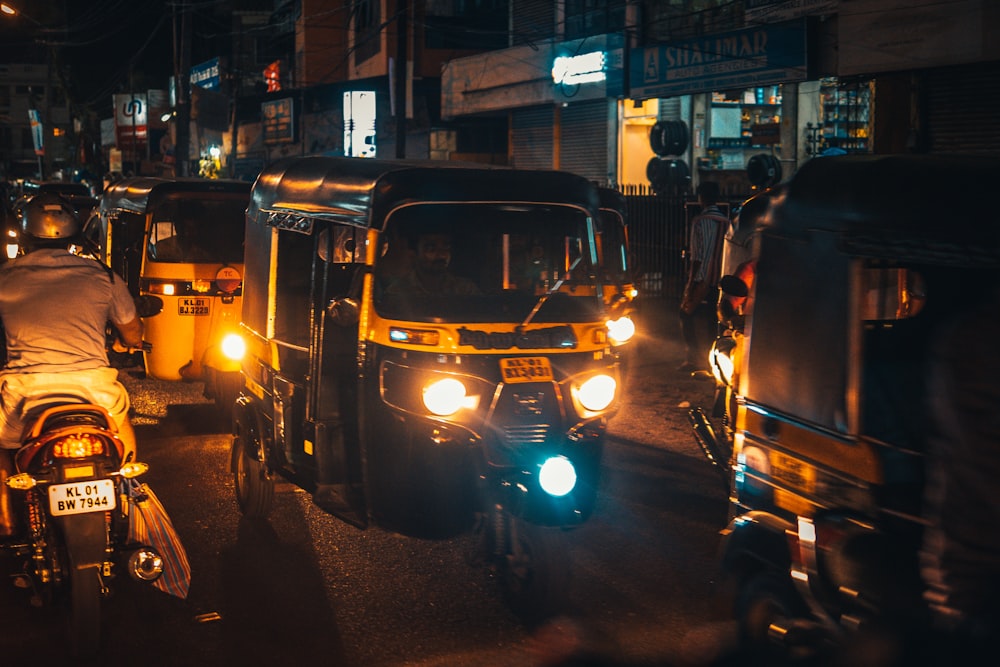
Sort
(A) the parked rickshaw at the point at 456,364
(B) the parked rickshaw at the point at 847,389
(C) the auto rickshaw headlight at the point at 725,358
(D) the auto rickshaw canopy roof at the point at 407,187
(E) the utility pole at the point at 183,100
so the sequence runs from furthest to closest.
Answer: (E) the utility pole at the point at 183,100 → (C) the auto rickshaw headlight at the point at 725,358 → (D) the auto rickshaw canopy roof at the point at 407,187 → (A) the parked rickshaw at the point at 456,364 → (B) the parked rickshaw at the point at 847,389

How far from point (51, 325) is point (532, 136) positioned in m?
21.3

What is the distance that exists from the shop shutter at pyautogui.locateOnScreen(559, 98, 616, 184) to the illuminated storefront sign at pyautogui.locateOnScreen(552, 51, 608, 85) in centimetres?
74

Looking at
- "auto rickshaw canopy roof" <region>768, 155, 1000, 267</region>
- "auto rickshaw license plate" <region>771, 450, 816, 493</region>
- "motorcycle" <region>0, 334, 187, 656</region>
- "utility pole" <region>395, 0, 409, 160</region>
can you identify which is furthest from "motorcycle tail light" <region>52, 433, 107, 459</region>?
"utility pole" <region>395, 0, 409, 160</region>

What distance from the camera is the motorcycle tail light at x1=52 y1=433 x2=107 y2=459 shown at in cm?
500

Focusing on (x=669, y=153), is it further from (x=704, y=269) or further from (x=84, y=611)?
(x=84, y=611)

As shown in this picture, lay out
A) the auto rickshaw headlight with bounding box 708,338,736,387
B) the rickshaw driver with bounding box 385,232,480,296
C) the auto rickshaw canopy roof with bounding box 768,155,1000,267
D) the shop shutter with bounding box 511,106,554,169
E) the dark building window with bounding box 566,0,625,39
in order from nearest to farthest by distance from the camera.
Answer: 1. the auto rickshaw canopy roof with bounding box 768,155,1000,267
2. the rickshaw driver with bounding box 385,232,480,296
3. the auto rickshaw headlight with bounding box 708,338,736,387
4. the dark building window with bounding box 566,0,625,39
5. the shop shutter with bounding box 511,106,554,169

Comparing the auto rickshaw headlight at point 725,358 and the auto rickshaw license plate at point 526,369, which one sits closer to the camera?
the auto rickshaw license plate at point 526,369

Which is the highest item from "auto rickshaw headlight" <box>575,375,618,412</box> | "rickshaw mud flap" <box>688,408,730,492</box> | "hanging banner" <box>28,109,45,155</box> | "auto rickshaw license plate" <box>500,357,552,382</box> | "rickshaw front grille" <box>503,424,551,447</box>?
"hanging banner" <box>28,109,45,155</box>

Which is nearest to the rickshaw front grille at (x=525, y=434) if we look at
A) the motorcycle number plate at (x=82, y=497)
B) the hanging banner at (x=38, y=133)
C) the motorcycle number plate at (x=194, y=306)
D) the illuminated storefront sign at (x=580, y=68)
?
the motorcycle number plate at (x=82, y=497)

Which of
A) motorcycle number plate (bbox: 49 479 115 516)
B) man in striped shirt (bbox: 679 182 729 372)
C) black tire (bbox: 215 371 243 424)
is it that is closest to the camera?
motorcycle number plate (bbox: 49 479 115 516)

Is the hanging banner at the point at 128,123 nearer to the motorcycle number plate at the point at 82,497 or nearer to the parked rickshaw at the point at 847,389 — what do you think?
the motorcycle number plate at the point at 82,497

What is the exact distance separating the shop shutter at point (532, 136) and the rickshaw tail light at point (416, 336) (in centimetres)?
1959

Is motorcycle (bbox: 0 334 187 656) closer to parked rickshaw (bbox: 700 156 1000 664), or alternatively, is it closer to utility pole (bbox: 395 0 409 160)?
parked rickshaw (bbox: 700 156 1000 664)

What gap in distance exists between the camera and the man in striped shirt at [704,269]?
37.9 ft
